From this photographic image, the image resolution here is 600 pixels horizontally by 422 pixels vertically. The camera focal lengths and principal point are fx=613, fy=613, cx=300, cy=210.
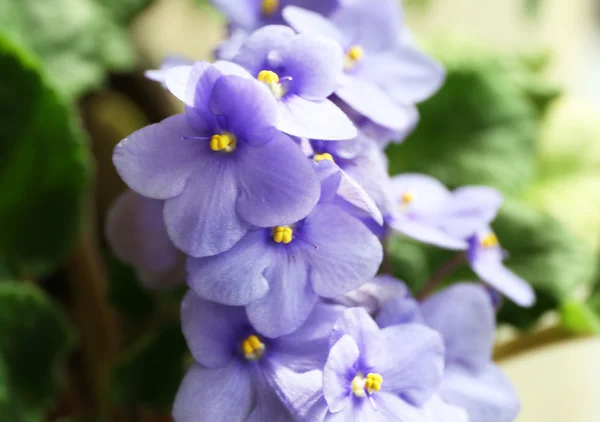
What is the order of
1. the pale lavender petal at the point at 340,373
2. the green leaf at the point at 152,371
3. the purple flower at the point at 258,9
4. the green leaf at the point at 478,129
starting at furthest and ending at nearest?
the green leaf at the point at 478,129, the green leaf at the point at 152,371, the purple flower at the point at 258,9, the pale lavender petal at the point at 340,373

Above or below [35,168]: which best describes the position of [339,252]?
above

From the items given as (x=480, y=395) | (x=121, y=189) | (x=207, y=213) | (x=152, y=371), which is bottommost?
(x=121, y=189)

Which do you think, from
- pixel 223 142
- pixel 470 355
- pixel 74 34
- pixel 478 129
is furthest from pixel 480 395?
pixel 74 34

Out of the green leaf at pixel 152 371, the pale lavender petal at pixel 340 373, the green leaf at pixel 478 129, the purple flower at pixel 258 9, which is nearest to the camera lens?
the pale lavender petal at pixel 340 373

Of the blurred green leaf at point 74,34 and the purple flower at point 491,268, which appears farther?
the blurred green leaf at point 74,34

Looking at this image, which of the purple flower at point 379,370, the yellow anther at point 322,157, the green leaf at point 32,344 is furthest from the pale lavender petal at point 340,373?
the green leaf at point 32,344

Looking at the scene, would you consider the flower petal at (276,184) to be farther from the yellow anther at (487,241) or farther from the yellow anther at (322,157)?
the yellow anther at (487,241)

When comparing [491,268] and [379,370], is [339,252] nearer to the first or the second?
[379,370]
